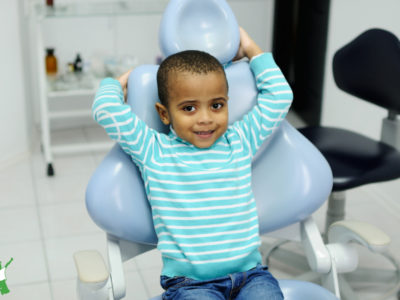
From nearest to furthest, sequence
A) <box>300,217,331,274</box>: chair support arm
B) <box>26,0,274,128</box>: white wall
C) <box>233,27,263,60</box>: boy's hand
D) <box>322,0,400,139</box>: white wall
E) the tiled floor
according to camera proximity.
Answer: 1. <box>300,217,331,274</box>: chair support arm
2. <box>233,27,263,60</box>: boy's hand
3. the tiled floor
4. <box>322,0,400,139</box>: white wall
5. <box>26,0,274,128</box>: white wall

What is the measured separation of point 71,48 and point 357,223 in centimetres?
242

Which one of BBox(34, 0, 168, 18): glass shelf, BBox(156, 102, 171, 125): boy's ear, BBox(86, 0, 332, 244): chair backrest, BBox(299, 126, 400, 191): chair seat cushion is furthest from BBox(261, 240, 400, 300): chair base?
BBox(34, 0, 168, 18): glass shelf

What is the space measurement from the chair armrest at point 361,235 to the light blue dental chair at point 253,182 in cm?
5

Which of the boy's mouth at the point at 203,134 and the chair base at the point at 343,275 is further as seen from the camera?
the chair base at the point at 343,275

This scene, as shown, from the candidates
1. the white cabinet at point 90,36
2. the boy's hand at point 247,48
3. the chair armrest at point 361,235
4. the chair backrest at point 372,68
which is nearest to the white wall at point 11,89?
the white cabinet at point 90,36

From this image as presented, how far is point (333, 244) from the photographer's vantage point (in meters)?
1.49

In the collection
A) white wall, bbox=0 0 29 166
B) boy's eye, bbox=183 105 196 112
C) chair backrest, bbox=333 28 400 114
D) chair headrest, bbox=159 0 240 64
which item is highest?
chair headrest, bbox=159 0 240 64

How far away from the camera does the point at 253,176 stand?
153 centimetres

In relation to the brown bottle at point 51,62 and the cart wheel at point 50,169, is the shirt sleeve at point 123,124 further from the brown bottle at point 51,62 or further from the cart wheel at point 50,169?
the brown bottle at point 51,62

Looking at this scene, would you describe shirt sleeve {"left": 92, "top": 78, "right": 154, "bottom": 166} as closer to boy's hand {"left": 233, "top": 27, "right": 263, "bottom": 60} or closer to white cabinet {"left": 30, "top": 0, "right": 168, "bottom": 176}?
boy's hand {"left": 233, "top": 27, "right": 263, "bottom": 60}

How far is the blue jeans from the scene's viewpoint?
1.35 meters

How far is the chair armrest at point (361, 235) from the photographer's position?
1359 mm

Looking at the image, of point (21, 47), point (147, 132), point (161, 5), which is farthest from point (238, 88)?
point (21, 47)

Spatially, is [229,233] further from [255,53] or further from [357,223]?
[255,53]
